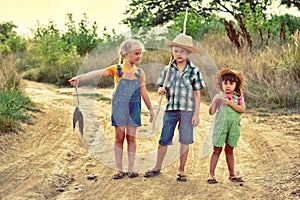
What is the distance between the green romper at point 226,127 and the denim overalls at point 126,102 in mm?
809

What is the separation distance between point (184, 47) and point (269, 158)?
68.6 inches

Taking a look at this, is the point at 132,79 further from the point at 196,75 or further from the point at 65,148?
the point at 65,148

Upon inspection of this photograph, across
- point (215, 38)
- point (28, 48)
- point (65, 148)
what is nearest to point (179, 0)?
point (28, 48)

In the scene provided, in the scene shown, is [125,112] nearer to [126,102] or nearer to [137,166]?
[126,102]

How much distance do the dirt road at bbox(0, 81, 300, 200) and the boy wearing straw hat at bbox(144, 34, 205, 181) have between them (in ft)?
1.43

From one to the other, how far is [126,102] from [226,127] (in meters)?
1.00

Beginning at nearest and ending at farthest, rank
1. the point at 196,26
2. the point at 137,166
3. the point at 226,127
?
the point at 226,127 → the point at 137,166 → the point at 196,26

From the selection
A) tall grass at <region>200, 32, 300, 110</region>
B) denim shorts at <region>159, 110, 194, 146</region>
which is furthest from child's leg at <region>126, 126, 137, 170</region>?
tall grass at <region>200, 32, 300, 110</region>

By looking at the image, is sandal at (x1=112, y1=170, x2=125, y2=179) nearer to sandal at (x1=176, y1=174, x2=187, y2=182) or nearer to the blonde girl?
the blonde girl

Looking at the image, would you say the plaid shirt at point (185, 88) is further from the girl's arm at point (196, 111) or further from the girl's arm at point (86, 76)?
the girl's arm at point (86, 76)

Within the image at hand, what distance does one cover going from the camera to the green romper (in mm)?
4547

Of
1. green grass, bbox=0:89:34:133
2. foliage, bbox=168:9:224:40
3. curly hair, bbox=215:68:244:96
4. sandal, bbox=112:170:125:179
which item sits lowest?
sandal, bbox=112:170:125:179

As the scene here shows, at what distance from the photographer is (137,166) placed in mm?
5180

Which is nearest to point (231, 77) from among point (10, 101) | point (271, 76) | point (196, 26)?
point (10, 101)
